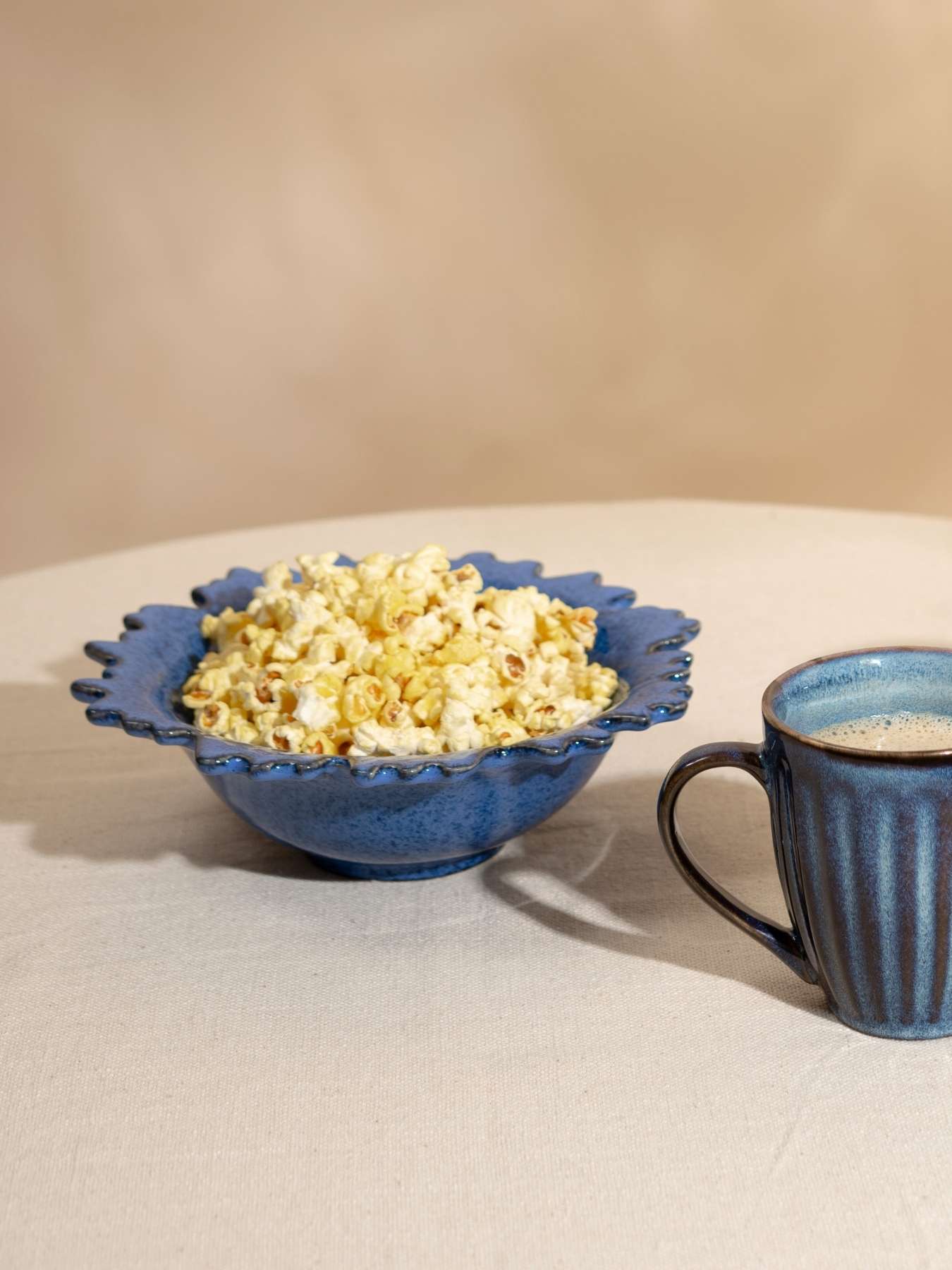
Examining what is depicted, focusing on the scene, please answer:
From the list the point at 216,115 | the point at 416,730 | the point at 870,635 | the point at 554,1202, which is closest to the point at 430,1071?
the point at 554,1202

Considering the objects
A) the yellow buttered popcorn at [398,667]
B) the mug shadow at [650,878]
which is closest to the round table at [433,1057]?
the mug shadow at [650,878]

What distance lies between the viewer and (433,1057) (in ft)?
3.16

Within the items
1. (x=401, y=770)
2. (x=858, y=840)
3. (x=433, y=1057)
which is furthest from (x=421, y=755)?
(x=858, y=840)

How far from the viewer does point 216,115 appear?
15.4 feet

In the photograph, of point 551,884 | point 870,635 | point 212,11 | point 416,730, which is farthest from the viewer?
point 212,11

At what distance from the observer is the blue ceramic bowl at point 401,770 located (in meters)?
1.02

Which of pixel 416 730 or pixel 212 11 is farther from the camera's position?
pixel 212 11

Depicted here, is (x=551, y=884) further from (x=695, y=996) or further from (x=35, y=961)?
(x=35, y=961)

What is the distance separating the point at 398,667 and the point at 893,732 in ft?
1.19

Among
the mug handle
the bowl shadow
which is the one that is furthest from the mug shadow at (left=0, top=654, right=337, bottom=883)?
the mug handle

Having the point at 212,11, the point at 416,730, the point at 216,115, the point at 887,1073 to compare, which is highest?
the point at 212,11

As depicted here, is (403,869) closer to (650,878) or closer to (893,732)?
(650,878)

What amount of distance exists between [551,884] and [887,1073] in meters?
0.33

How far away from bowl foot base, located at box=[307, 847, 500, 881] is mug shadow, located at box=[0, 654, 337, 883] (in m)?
0.02
